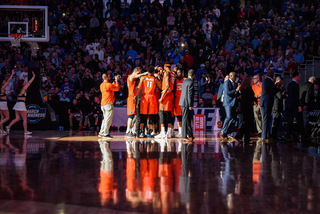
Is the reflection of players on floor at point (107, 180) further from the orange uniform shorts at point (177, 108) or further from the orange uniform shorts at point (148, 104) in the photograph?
the orange uniform shorts at point (177, 108)

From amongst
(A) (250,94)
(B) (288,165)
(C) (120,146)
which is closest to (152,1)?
(A) (250,94)

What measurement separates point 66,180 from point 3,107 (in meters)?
11.8

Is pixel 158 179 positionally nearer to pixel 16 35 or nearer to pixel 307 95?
pixel 307 95

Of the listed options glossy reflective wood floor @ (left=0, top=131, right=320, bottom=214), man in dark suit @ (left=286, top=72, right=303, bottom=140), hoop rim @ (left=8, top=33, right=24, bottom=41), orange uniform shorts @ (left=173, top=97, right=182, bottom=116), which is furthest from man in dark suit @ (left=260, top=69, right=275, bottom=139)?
hoop rim @ (left=8, top=33, right=24, bottom=41)

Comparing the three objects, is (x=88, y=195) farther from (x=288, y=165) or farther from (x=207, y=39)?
(x=207, y=39)

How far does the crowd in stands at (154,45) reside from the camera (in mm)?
23266

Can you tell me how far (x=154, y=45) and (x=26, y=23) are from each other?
7862mm

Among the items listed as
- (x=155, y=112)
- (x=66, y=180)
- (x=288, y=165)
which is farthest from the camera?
(x=155, y=112)

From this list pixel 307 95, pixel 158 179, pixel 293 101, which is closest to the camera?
pixel 158 179

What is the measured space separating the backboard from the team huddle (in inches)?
248

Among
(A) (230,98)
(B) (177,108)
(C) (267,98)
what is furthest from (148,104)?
(C) (267,98)

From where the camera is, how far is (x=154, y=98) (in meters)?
16.0

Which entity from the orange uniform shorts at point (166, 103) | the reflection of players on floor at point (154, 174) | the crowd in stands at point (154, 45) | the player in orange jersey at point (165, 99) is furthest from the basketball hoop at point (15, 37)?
the reflection of players on floor at point (154, 174)

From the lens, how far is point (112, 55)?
25.9 m
